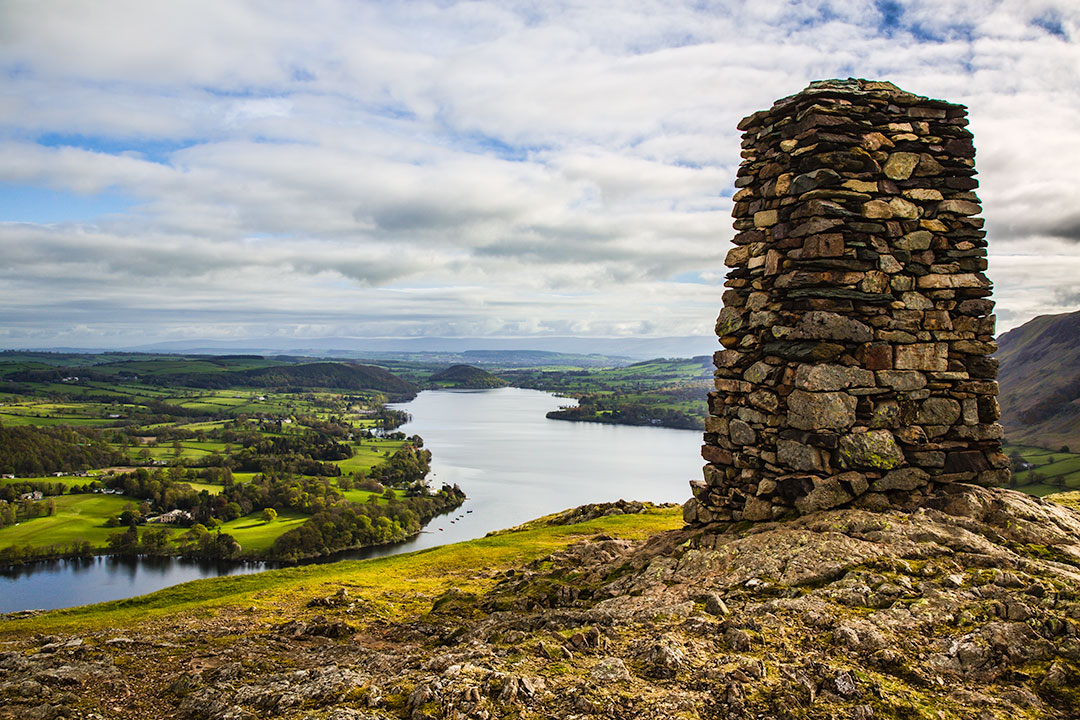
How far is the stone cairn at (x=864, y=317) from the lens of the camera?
24.8 ft

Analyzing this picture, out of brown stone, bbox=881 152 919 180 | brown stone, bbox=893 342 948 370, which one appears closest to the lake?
brown stone, bbox=893 342 948 370

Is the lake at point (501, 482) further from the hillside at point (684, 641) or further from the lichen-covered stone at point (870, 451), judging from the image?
the lichen-covered stone at point (870, 451)

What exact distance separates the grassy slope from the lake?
43568 mm

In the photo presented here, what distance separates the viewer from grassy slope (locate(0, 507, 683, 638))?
9039mm

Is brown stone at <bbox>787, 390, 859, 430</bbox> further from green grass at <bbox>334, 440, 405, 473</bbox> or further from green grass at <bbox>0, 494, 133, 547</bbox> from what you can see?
green grass at <bbox>334, 440, 405, 473</bbox>

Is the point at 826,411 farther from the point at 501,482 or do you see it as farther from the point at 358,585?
the point at 501,482

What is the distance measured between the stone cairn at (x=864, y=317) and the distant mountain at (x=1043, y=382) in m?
85.4

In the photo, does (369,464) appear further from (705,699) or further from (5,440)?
(705,699)

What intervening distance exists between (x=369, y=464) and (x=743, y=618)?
Answer: 96432mm

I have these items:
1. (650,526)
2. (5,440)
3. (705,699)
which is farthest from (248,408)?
(705,699)

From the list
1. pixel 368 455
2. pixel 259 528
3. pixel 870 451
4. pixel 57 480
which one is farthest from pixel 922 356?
pixel 57 480

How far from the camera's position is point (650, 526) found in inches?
651

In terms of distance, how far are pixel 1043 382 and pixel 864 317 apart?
161 meters

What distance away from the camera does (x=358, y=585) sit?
11023mm
